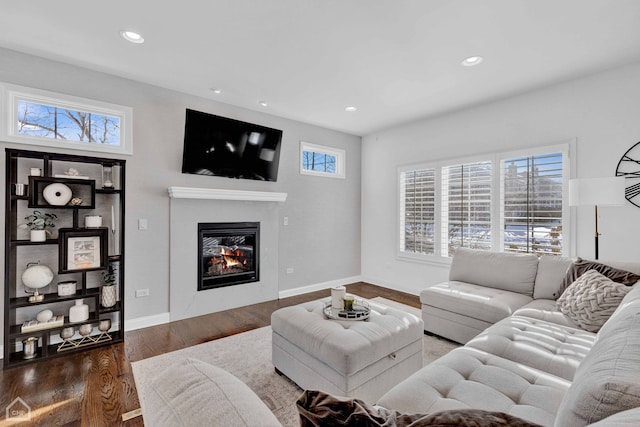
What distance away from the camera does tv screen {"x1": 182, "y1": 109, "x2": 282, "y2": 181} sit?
3621 millimetres

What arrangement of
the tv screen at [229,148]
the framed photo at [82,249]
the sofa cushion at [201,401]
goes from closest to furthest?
1. the sofa cushion at [201,401]
2. the framed photo at [82,249]
3. the tv screen at [229,148]

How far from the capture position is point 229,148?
3904 mm

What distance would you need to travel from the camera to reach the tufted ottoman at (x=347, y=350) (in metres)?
1.82

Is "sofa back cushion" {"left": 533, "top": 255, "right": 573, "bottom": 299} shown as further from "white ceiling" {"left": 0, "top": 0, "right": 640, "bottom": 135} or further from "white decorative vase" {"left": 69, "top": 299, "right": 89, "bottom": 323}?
"white decorative vase" {"left": 69, "top": 299, "right": 89, "bottom": 323}

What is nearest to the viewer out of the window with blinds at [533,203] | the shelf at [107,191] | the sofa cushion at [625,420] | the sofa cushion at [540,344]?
the sofa cushion at [625,420]

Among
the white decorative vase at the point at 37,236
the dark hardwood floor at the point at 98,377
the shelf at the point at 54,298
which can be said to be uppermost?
the white decorative vase at the point at 37,236

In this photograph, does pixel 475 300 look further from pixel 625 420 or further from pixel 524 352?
pixel 625 420

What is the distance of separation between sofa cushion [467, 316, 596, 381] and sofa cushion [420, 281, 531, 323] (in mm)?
442

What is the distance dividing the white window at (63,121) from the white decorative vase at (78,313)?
5.09ft

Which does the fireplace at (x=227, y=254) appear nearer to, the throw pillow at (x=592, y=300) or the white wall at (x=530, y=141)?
the white wall at (x=530, y=141)

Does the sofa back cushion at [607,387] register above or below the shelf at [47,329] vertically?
above

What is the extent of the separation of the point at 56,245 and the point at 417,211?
449 centimetres

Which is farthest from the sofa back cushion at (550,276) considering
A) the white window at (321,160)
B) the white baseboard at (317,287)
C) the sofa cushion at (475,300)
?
the white window at (321,160)

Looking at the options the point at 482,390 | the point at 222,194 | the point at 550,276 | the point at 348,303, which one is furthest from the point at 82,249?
the point at 550,276
